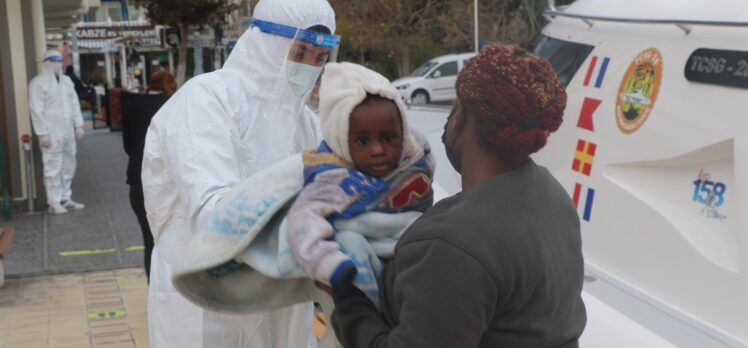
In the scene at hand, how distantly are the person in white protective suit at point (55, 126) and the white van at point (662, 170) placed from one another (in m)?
8.43

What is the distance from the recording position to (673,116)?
7.88ft

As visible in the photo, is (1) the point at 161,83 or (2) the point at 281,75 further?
(1) the point at 161,83

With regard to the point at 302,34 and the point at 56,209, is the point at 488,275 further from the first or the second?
the point at 56,209

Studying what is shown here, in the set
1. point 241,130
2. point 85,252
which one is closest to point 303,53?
point 241,130

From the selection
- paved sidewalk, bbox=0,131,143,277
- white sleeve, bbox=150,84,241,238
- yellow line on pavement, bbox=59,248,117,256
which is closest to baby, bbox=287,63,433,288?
white sleeve, bbox=150,84,241,238

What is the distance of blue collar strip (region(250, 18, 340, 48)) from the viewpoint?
9.68 ft

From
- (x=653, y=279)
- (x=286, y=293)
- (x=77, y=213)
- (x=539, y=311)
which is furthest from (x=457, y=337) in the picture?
(x=77, y=213)

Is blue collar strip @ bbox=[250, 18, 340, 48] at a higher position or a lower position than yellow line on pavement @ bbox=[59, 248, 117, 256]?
higher

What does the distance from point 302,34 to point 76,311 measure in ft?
14.3

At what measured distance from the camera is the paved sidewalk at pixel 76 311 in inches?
236

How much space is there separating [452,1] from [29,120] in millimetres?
4908

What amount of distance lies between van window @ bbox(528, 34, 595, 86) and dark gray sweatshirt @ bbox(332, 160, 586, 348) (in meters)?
1.20

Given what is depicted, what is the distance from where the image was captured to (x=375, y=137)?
6.45ft

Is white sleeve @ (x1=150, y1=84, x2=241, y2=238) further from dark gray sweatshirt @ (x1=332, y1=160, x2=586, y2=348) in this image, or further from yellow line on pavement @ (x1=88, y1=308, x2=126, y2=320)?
yellow line on pavement @ (x1=88, y1=308, x2=126, y2=320)
